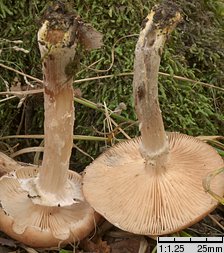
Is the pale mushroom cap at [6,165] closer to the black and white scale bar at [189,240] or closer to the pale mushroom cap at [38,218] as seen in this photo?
the pale mushroom cap at [38,218]

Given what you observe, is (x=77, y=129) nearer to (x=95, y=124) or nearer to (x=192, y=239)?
(x=95, y=124)

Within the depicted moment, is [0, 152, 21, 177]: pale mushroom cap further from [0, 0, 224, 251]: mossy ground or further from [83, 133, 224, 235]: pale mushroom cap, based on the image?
[83, 133, 224, 235]: pale mushroom cap

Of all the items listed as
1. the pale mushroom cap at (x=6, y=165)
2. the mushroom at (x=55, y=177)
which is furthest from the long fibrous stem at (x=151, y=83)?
the pale mushroom cap at (x=6, y=165)

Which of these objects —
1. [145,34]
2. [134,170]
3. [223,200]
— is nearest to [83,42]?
[145,34]

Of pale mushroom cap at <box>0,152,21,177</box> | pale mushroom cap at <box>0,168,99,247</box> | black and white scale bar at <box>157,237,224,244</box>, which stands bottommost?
black and white scale bar at <box>157,237,224,244</box>

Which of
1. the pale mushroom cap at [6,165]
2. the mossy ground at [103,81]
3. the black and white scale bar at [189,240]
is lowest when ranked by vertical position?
the black and white scale bar at [189,240]

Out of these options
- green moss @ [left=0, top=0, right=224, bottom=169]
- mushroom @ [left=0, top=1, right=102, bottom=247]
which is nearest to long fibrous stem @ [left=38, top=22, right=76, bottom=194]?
mushroom @ [left=0, top=1, right=102, bottom=247]
